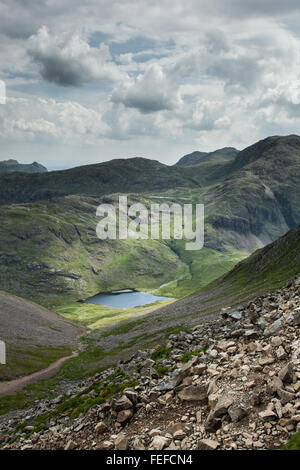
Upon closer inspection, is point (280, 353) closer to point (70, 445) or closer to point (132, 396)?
point (132, 396)

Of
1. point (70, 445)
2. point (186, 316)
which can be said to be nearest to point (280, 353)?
point (70, 445)

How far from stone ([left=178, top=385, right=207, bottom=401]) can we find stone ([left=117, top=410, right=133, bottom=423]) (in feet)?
11.6

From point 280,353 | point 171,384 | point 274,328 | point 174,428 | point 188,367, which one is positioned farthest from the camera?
point 188,367

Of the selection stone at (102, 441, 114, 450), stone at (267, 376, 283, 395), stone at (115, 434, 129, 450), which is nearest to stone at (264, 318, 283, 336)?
stone at (267, 376, 283, 395)

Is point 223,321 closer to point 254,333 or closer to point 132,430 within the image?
point 254,333

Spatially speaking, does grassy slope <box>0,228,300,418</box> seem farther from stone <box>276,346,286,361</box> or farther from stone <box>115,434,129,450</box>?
stone <box>276,346,286,361</box>

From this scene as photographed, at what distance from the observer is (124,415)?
20781 mm

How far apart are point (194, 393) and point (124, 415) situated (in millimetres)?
4870

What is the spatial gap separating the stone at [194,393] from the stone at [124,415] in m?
3.52

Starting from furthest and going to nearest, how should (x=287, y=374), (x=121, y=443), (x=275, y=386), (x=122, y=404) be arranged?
(x=122, y=404) < (x=121, y=443) < (x=287, y=374) < (x=275, y=386)

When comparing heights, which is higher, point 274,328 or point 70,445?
point 274,328

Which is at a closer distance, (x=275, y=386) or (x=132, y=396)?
(x=275, y=386)

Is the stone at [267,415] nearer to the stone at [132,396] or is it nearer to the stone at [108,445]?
the stone at [108,445]

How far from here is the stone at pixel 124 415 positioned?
2064 centimetres
